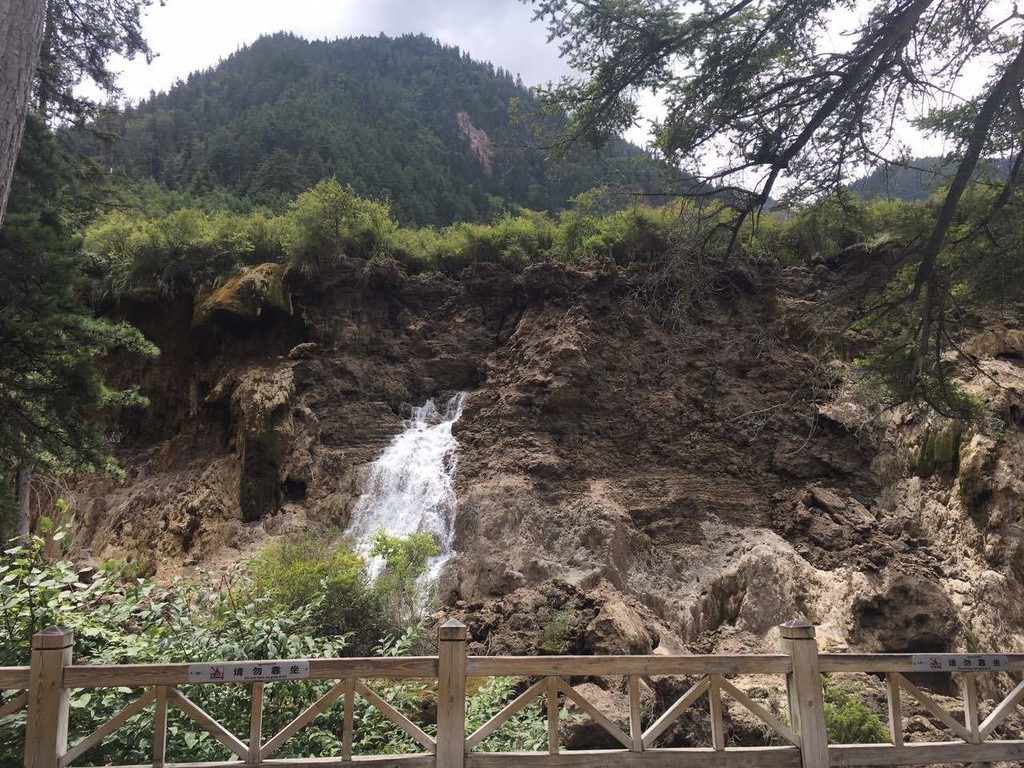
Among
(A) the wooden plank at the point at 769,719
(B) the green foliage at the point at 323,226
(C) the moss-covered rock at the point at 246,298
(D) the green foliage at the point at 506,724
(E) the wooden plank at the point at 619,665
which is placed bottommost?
(D) the green foliage at the point at 506,724

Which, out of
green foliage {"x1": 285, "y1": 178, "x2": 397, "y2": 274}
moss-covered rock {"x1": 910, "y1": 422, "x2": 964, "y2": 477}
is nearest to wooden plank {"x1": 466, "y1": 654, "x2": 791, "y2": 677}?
moss-covered rock {"x1": 910, "y1": 422, "x2": 964, "y2": 477}

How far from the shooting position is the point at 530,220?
71.4 feet

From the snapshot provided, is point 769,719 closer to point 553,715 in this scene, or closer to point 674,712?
point 674,712

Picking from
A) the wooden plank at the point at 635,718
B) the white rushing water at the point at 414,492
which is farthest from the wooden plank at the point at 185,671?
the white rushing water at the point at 414,492

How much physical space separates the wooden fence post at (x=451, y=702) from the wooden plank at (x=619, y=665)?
0.11 metres

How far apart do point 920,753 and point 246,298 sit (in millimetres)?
17911

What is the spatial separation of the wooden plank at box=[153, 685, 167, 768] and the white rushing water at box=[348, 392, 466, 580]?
29.5 ft

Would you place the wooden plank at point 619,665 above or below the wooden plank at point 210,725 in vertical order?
above

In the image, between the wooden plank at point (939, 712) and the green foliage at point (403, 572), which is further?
the green foliage at point (403, 572)

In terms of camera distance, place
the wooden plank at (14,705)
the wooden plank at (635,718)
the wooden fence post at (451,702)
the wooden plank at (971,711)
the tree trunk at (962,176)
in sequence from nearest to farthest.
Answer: the wooden plank at (14,705), the wooden fence post at (451,702), the wooden plank at (635,718), the wooden plank at (971,711), the tree trunk at (962,176)

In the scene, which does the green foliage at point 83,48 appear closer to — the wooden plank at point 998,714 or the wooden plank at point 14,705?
the wooden plank at point 14,705

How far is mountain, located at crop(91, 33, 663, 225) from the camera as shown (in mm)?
39969

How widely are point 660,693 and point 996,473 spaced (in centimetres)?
778

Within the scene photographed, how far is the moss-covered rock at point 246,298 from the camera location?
18.7m
